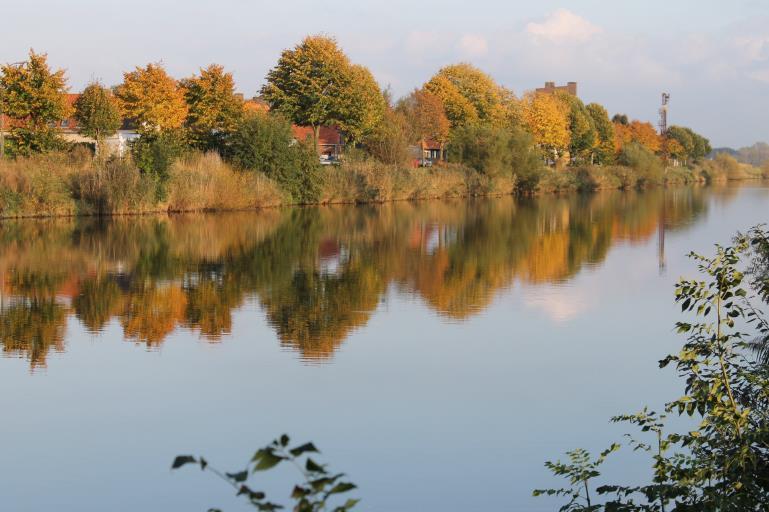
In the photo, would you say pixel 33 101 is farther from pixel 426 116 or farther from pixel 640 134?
pixel 640 134

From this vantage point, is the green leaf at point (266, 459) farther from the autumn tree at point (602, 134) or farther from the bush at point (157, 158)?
the autumn tree at point (602, 134)

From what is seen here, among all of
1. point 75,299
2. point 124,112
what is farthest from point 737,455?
point 124,112

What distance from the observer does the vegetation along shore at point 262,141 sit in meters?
38.4

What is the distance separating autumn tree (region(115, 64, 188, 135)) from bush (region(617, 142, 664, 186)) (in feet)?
160

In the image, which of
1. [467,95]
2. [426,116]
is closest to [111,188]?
[426,116]

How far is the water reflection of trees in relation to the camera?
15992 mm

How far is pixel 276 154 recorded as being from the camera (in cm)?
4531

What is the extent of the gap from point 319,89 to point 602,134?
167 ft

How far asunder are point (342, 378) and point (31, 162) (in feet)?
91.1

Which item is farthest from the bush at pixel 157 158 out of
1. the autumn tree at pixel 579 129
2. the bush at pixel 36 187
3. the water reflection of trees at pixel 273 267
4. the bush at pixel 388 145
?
the autumn tree at pixel 579 129

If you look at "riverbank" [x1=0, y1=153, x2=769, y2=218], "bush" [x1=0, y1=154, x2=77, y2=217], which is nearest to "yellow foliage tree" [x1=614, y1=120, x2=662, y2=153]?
"riverbank" [x1=0, y1=153, x2=769, y2=218]

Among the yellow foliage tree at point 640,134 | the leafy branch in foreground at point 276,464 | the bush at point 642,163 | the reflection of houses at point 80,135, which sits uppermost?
the yellow foliage tree at point 640,134

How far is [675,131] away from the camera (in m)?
124

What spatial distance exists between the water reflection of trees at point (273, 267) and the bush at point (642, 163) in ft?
158
